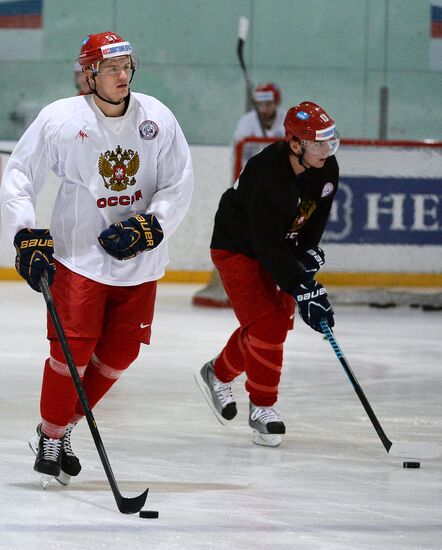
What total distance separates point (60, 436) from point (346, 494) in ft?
2.07

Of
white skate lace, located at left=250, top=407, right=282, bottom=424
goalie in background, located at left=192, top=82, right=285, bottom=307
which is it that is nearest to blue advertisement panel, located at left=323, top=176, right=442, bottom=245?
goalie in background, located at left=192, top=82, right=285, bottom=307

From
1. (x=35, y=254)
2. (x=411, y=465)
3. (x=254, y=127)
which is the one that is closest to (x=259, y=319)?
(x=411, y=465)

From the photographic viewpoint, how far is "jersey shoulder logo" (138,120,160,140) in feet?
9.59

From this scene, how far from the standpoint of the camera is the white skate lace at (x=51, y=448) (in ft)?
9.52

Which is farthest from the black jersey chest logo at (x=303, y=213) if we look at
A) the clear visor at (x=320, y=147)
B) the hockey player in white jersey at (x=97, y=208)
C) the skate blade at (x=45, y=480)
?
the skate blade at (x=45, y=480)

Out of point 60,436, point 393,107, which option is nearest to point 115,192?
point 60,436

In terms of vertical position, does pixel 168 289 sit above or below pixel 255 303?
below

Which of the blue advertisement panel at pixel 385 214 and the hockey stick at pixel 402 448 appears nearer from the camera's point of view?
the hockey stick at pixel 402 448

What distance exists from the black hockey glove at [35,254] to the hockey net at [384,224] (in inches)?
161

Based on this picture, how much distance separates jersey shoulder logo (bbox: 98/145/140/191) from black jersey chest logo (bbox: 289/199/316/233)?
70 cm

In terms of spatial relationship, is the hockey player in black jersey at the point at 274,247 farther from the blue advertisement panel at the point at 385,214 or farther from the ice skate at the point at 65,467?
the blue advertisement panel at the point at 385,214

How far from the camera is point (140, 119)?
293 centimetres

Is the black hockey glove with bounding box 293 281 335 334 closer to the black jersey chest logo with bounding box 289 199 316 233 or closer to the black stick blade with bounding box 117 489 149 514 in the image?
the black jersey chest logo with bounding box 289 199 316 233

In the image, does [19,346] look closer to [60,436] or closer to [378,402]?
[378,402]
